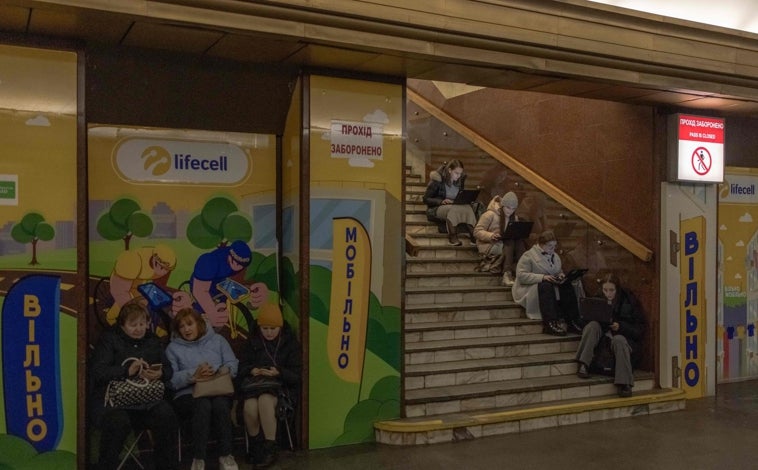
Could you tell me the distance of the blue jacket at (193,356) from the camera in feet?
15.6

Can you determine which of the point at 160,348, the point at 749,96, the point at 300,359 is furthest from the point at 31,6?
the point at 749,96

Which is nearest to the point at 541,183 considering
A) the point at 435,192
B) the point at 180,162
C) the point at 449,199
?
the point at 449,199

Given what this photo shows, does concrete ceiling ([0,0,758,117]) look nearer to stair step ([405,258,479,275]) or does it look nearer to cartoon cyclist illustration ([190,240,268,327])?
cartoon cyclist illustration ([190,240,268,327])

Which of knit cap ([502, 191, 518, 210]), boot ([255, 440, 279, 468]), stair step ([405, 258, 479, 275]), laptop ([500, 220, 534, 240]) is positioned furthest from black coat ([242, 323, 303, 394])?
knit cap ([502, 191, 518, 210])

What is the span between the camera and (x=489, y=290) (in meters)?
7.62

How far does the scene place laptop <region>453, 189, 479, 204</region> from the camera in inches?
341

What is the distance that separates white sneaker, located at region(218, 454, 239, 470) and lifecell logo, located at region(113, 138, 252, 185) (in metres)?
1.97

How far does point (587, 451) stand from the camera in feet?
17.4

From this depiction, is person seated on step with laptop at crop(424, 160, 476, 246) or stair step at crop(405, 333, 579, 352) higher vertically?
person seated on step with laptop at crop(424, 160, 476, 246)

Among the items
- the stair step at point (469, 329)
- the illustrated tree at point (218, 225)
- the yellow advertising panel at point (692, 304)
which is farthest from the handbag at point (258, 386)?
the yellow advertising panel at point (692, 304)

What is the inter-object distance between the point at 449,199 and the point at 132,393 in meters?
5.09

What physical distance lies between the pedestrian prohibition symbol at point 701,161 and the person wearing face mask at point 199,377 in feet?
15.6

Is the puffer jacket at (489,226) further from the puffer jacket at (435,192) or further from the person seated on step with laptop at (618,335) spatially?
the person seated on step with laptop at (618,335)

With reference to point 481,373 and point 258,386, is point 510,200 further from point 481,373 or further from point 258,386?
point 258,386
